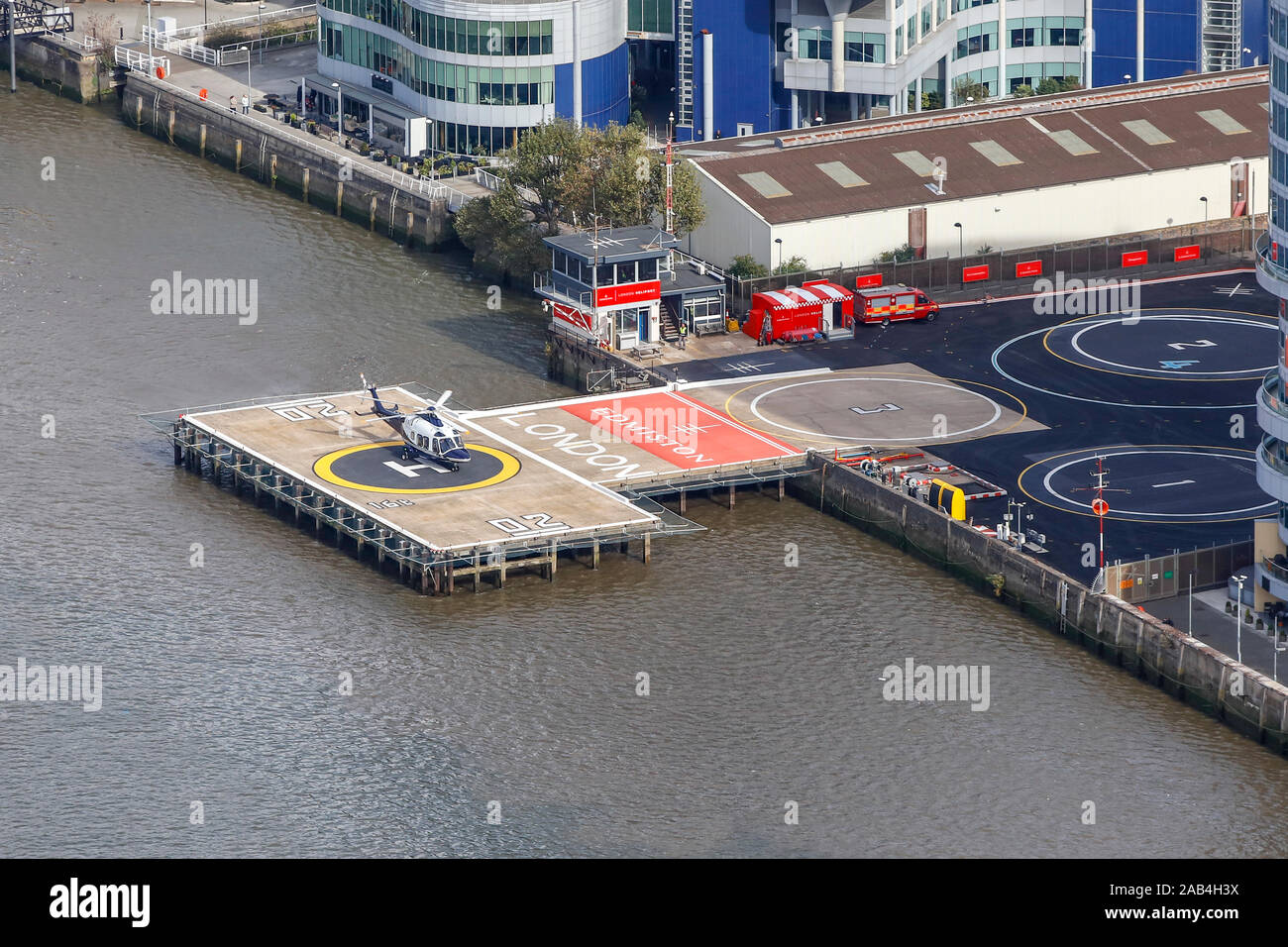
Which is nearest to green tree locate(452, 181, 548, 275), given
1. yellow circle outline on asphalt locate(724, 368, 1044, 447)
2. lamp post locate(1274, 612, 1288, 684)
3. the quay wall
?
the quay wall

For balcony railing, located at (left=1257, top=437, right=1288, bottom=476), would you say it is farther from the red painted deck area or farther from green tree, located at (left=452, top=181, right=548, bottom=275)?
green tree, located at (left=452, top=181, right=548, bottom=275)

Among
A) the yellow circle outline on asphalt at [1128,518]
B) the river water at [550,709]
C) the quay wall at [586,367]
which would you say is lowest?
the river water at [550,709]

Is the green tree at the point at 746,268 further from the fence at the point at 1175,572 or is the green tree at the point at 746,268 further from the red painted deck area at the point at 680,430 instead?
the fence at the point at 1175,572

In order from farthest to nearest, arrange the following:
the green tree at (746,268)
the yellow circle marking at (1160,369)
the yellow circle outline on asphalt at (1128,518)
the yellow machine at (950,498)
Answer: the green tree at (746,268), the yellow circle marking at (1160,369), the yellow circle outline on asphalt at (1128,518), the yellow machine at (950,498)

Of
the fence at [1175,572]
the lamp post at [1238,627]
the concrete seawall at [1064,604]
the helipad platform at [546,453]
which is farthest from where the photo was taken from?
the helipad platform at [546,453]

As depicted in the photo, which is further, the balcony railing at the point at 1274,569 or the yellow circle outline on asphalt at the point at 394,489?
the yellow circle outline on asphalt at the point at 394,489

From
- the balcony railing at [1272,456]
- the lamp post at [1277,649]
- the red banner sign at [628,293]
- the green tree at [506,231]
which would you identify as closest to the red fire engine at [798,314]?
the red banner sign at [628,293]

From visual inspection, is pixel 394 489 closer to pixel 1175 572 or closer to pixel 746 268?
pixel 746 268
